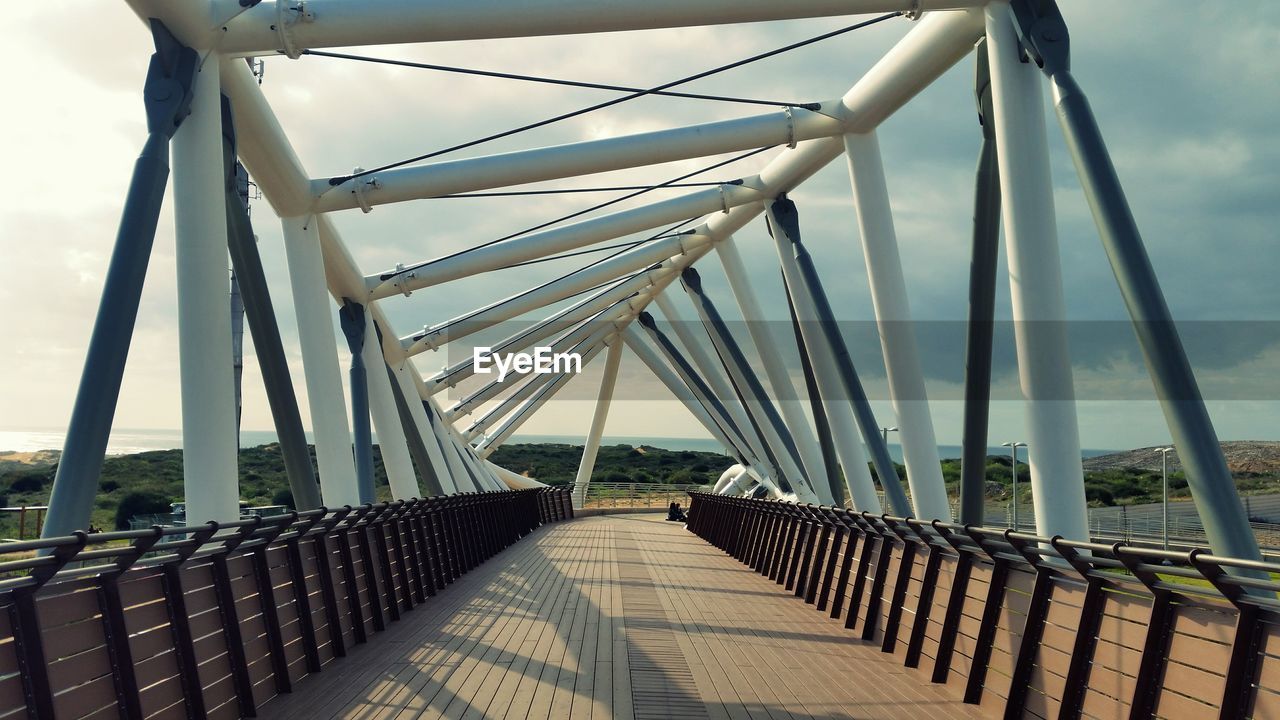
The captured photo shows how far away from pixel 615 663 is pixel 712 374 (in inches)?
888

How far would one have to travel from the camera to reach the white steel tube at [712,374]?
30.6 meters

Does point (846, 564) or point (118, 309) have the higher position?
point (118, 309)

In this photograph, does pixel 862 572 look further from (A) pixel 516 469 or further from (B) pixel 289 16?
(A) pixel 516 469

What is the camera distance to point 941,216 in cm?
5834

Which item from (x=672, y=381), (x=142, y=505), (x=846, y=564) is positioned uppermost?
(x=672, y=381)

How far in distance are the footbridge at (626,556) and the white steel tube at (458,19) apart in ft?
0.10

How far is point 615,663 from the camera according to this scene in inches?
322

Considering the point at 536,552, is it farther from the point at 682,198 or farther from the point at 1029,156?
the point at 1029,156

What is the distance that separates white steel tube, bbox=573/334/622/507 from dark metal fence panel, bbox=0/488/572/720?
3196 centimetres

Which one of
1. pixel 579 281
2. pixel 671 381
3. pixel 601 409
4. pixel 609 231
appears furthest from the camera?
pixel 601 409

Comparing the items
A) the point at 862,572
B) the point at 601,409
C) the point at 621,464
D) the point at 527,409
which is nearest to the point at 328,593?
the point at 862,572

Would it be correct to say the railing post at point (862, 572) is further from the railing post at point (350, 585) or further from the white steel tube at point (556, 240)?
the white steel tube at point (556, 240)

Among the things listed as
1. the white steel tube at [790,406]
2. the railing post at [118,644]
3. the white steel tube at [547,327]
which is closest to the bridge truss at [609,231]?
the white steel tube at [790,406]

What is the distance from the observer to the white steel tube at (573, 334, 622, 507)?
4238cm
